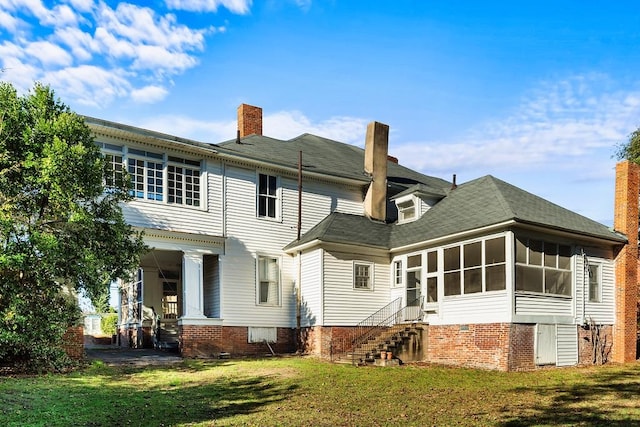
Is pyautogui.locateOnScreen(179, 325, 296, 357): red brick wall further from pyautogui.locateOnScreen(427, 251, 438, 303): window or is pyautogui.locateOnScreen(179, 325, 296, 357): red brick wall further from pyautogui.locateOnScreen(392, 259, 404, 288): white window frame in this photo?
pyautogui.locateOnScreen(427, 251, 438, 303): window

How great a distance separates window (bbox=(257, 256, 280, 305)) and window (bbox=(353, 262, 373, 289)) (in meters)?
3.14

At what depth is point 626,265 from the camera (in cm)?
2083

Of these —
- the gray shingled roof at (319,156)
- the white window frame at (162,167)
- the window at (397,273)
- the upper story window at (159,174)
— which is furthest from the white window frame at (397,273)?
the upper story window at (159,174)

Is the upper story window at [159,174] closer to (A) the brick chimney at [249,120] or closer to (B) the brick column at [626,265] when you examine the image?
(A) the brick chimney at [249,120]

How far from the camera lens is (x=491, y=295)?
18125 mm

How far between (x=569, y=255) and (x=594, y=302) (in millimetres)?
2168

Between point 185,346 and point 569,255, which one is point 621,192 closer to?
point 569,255

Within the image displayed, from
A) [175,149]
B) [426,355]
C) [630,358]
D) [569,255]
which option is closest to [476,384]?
[426,355]

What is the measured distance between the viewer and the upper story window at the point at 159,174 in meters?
19.3

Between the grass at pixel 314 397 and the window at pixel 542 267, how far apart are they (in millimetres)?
2791

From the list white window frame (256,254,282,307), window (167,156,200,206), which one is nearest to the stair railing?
white window frame (256,254,282,307)

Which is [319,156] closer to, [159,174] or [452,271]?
Result: [159,174]

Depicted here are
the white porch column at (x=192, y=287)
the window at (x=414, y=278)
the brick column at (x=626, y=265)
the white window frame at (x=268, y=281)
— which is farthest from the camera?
the white window frame at (x=268, y=281)

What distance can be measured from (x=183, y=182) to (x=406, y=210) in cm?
956
